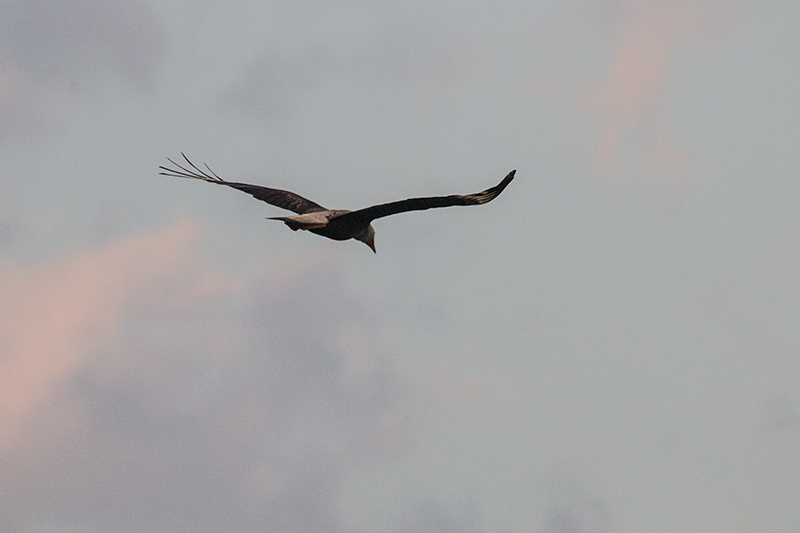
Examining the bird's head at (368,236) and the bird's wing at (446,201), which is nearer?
the bird's wing at (446,201)

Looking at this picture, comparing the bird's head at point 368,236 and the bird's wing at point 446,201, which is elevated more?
the bird's head at point 368,236

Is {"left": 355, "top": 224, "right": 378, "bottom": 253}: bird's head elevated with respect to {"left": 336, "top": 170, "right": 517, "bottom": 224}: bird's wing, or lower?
elevated

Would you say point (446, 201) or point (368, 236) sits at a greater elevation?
point (368, 236)

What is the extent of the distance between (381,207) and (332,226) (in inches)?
80.5

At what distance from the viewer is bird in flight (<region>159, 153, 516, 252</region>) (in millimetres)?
18625

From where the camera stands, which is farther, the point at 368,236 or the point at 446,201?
the point at 368,236

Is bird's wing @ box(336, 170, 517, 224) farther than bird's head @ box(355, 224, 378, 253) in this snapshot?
No

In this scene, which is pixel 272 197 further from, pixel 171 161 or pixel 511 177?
pixel 511 177

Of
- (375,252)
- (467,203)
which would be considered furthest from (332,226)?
(467,203)

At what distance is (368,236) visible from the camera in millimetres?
22312

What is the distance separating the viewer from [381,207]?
765 inches

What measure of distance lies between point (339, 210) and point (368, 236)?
1.21m

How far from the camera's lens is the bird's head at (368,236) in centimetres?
2211

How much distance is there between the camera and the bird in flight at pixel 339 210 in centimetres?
1862
